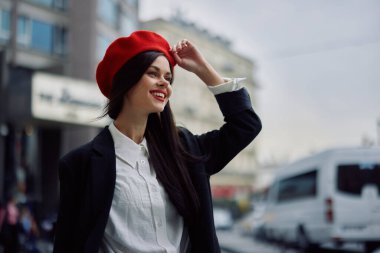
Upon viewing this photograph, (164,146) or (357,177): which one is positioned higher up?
(164,146)

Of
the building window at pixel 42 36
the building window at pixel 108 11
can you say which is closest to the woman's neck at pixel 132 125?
the building window at pixel 42 36

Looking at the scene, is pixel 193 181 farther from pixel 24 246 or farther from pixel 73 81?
pixel 73 81

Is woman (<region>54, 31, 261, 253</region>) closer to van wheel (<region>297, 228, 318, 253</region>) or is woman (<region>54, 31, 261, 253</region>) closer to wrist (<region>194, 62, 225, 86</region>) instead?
wrist (<region>194, 62, 225, 86</region>)

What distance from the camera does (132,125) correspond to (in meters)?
1.94

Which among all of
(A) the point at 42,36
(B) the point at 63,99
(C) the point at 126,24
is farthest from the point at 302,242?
(C) the point at 126,24

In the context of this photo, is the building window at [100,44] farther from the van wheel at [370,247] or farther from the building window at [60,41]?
the van wheel at [370,247]

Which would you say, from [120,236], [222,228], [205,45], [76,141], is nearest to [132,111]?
[120,236]

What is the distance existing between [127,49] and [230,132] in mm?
443

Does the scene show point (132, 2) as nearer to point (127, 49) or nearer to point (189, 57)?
point (189, 57)

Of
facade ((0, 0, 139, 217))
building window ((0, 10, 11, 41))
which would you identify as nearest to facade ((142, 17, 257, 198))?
facade ((0, 0, 139, 217))

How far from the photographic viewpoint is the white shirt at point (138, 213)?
175 cm

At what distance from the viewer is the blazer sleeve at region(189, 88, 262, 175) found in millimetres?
1956

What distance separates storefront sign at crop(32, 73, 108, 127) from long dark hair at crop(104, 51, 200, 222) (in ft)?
47.0

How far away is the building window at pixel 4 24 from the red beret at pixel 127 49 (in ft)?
64.1
